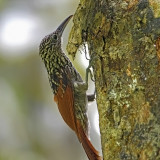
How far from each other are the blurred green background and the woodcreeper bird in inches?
82.4

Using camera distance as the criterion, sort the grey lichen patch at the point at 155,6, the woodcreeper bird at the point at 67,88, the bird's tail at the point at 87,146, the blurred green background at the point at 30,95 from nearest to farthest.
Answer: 1. the grey lichen patch at the point at 155,6
2. the bird's tail at the point at 87,146
3. the woodcreeper bird at the point at 67,88
4. the blurred green background at the point at 30,95

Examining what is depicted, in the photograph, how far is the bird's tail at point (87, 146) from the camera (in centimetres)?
494

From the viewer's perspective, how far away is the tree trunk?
13.8 ft

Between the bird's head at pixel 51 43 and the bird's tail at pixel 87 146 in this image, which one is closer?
the bird's tail at pixel 87 146

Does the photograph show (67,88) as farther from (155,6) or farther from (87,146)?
(155,6)

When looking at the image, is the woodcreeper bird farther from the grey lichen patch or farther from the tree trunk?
the grey lichen patch

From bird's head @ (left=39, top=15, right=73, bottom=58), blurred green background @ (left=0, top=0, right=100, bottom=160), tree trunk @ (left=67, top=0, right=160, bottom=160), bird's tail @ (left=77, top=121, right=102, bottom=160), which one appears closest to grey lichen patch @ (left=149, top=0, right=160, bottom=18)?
tree trunk @ (left=67, top=0, right=160, bottom=160)

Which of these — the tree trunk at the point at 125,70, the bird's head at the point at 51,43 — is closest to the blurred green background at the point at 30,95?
the bird's head at the point at 51,43

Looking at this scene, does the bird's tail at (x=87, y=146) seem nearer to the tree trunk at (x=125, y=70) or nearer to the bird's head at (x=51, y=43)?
the tree trunk at (x=125, y=70)

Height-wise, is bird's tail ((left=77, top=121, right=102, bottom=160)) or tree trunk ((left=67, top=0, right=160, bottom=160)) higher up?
tree trunk ((left=67, top=0, right=160, bottom=160))

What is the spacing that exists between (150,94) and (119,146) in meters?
0.46

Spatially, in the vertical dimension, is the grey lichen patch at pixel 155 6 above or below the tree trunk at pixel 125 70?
above

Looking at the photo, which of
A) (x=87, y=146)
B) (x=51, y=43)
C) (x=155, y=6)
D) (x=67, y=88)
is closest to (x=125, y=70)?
(x=155, y=6)

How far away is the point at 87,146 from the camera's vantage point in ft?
16.7
